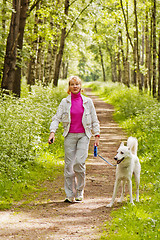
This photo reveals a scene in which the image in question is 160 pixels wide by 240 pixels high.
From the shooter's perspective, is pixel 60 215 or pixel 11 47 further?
pixel 11 47

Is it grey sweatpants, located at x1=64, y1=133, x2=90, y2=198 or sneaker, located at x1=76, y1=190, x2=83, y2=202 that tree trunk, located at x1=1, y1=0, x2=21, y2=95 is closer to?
grey sweatpants, located at x1=64, y1=133, x2=90, y2=198

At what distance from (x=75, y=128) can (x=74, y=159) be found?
63cm

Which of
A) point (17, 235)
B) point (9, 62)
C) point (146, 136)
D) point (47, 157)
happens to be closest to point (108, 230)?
point (17, 235)

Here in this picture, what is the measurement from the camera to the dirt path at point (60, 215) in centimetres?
477

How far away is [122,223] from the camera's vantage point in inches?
195

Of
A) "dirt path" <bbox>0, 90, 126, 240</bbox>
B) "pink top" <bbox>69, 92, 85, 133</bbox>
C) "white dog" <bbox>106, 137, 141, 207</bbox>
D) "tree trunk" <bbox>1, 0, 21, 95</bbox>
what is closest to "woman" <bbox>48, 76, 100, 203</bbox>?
"pink top" <bbox>69, 92, 85, 133</bbox>

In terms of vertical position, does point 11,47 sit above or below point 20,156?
above

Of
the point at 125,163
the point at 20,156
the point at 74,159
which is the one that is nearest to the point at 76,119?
the point at 74,159

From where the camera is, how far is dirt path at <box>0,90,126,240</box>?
15.6 ft

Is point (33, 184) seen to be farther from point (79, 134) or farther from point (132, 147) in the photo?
point (132, 147)

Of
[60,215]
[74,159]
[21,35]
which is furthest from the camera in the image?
[21,35]

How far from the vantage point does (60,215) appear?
222 inches

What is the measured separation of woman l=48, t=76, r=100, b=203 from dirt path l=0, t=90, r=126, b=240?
443 mm

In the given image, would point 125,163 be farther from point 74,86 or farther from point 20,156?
point 20,156
